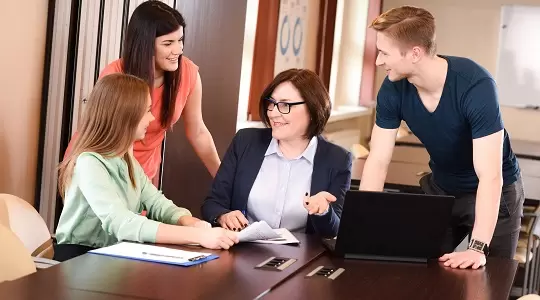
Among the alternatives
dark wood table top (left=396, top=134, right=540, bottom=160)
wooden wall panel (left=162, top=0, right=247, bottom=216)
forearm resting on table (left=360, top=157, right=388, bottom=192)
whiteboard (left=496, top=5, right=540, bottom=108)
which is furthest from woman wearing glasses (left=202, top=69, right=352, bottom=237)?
whiteboard (left=496, top=5, right=540, bottom=108)

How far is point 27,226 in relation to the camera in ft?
9.26

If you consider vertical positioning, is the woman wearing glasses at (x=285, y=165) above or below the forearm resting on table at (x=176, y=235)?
above

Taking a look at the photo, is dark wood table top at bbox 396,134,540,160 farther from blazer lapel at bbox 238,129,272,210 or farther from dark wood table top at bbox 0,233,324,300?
dark wood table top at bbox 0,233,324,300

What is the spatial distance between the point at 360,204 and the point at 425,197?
0.20m

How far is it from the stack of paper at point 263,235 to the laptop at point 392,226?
0.55 feet

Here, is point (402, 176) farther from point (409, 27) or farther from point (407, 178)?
point (409, 27)

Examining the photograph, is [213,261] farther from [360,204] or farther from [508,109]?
[508,109]

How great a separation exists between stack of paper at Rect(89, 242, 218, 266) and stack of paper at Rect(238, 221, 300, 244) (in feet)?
0.75

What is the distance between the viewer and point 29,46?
3461mm

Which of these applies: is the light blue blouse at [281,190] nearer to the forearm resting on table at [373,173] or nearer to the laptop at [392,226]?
the forearm resting on table at [373,173]

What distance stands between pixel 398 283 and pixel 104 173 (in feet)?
3.11

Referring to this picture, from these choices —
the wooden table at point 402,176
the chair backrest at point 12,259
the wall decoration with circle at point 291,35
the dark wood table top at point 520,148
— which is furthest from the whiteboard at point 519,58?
the chair backrest at point 12,259

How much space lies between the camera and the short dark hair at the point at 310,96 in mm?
3250

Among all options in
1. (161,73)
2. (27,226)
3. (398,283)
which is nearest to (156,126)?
(161,73)
